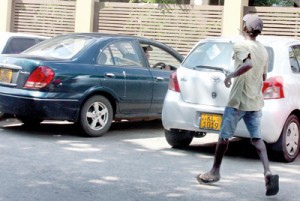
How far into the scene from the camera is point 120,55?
9992 millimetres

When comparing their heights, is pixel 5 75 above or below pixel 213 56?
below

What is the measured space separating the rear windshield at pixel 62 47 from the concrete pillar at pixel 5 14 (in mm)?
8765

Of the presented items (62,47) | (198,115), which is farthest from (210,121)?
(62,47)

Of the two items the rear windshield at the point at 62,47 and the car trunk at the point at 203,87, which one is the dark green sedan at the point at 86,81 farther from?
the car trunk at the point at 203,87

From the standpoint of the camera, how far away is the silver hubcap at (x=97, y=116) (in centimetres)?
943

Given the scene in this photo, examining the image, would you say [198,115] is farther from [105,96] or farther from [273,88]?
[105,96]

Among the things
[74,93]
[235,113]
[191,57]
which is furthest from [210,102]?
[74,93]

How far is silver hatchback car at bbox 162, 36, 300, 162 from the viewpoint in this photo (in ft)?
25.8

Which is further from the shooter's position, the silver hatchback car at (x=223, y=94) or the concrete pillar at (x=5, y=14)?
the concrete pillar at (x=5, y=14)

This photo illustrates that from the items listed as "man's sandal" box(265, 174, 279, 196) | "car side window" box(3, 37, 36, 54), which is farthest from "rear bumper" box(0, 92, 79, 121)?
"man's sandal" box(265, 174, 279, 196)

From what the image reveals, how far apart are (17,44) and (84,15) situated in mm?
5641

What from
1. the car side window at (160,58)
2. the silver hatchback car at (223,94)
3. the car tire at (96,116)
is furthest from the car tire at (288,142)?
the car side window at (160,58)

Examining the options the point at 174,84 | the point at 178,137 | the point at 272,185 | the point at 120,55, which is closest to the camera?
the point at 272,185

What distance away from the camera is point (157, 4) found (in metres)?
16.2
